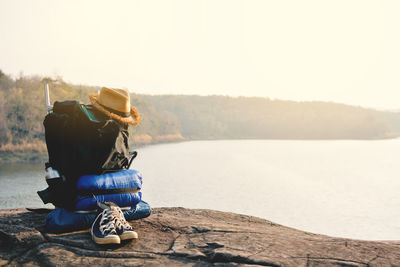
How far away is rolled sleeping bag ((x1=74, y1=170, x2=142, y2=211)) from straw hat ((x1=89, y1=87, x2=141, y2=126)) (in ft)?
2.45

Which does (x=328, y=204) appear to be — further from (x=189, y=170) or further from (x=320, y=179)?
(x=189, y=170)

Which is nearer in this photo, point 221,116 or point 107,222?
point 107,222

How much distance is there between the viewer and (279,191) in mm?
38062

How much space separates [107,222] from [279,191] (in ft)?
115

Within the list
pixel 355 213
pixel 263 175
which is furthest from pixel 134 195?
pixel 263 175

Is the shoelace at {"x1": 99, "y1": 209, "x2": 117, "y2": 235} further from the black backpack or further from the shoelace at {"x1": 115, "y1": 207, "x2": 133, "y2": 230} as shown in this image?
the black backpack

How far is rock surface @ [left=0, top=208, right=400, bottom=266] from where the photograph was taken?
3883 millimetres

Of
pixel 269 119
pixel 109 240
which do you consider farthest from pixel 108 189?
pixel 269 119

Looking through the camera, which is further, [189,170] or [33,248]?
[189,170]

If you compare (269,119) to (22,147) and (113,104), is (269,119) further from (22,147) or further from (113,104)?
(113,104)

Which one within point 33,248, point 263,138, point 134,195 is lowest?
point 263,138

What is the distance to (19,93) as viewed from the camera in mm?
51719

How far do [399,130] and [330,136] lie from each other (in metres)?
42.1

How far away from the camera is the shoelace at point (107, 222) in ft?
13.7
